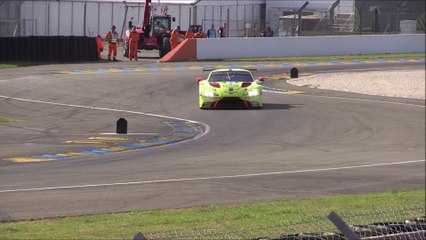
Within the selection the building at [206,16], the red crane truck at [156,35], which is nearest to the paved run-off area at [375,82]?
the red crane truck at [156,35]

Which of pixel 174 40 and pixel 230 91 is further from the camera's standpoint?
pixel 174 40

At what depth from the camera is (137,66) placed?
3375 centimetres

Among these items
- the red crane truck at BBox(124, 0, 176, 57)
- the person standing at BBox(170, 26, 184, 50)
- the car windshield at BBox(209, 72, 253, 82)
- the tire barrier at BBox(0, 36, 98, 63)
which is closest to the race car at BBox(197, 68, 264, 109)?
the car windshield at BBox(209, 72, 253, 82)

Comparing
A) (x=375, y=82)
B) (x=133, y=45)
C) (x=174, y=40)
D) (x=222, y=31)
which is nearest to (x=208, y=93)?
(x=174, y=40)

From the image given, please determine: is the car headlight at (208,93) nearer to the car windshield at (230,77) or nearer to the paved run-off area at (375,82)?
the car windshield at (230,77)

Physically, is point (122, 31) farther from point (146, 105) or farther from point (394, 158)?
point (394, 158)

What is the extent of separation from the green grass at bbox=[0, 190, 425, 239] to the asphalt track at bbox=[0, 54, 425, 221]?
63 cm

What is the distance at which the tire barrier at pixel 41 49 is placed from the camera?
34.3 m

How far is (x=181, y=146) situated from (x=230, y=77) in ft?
21.7

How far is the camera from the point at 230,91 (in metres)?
24.5

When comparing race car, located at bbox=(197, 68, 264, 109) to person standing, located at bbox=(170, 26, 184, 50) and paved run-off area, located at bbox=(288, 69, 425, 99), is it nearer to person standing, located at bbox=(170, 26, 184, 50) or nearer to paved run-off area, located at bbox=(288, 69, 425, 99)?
paved run-off area, located at bbox=(288, 69, 425, 99)

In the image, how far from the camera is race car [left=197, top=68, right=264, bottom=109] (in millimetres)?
24516

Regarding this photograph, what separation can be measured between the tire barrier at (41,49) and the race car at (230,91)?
428 inches

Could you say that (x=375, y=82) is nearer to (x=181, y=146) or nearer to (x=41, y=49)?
(x=41, y=49)
